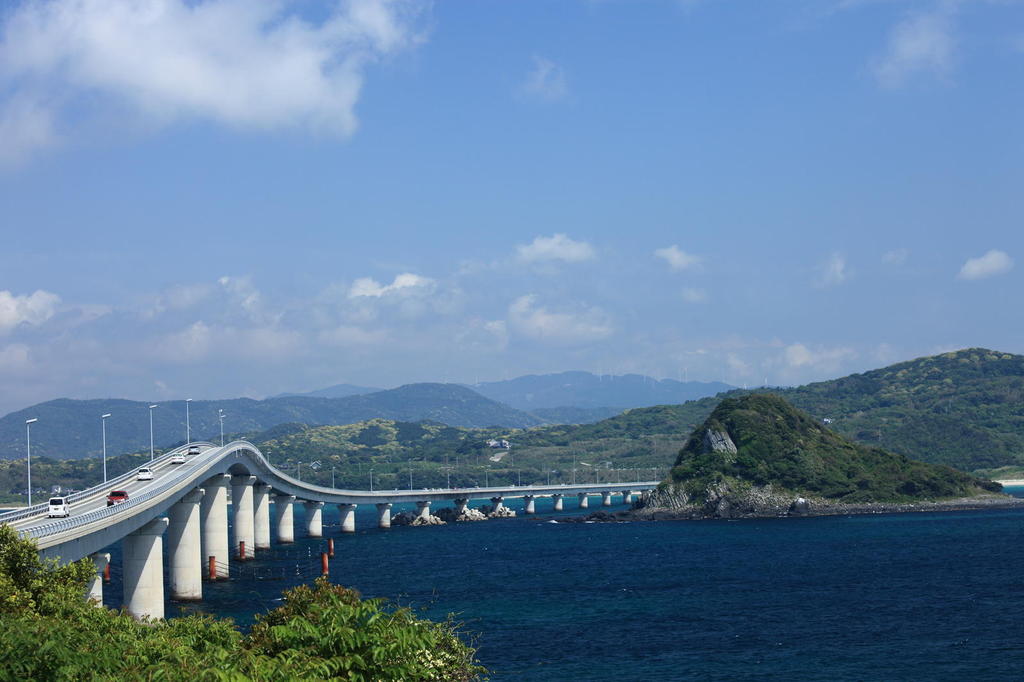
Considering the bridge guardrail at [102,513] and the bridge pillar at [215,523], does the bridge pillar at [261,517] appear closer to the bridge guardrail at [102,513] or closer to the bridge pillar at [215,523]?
the bridge pillar at [215,523]

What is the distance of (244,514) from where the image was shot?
14338 centimetres

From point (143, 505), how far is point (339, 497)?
115 m

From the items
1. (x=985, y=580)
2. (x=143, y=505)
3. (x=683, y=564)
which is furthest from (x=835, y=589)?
(x=143, y=505)

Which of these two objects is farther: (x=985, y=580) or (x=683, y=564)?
(x=683, y=564)

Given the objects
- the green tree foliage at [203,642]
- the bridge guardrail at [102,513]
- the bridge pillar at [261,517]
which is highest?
the bridge guardrail at [102,513]

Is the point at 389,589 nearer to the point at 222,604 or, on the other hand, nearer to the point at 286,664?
the point at 222,604

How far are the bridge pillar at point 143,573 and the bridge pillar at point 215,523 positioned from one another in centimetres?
3942

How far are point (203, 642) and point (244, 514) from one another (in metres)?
111

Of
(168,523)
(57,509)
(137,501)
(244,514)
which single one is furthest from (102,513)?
(244,514)

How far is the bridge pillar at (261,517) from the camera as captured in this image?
6176 inches

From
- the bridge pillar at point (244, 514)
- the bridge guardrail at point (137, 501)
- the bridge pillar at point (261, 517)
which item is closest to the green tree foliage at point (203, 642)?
the bridge guardrail at point (137, 501)

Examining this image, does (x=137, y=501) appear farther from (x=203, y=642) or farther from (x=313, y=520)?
(x=313, y=520)

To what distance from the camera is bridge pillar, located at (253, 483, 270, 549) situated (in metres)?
157

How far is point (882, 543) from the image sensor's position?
467 ft
